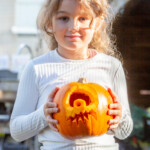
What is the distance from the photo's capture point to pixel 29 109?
890mm

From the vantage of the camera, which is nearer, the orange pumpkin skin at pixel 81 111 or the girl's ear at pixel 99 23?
the orange pumpkin skin at pixel 81 111

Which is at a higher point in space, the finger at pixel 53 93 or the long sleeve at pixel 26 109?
the finger at pixel 53 93

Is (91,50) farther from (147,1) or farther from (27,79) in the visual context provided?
(147,1)

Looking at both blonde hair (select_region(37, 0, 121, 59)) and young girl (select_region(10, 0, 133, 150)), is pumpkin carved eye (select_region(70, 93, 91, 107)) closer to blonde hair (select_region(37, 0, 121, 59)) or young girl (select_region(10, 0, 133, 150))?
young girl (select_region(10, 0, 133, 150))

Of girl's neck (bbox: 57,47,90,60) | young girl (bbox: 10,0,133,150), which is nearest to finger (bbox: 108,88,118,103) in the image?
young girl (bbox: 10,0,133,150)

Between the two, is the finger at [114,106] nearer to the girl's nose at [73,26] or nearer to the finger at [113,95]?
the finger at [113,95]

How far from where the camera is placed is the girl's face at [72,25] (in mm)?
815

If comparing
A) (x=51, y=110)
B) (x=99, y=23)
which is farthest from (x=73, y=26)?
(x=51, y=110)

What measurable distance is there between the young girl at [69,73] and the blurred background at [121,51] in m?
→ 0.12

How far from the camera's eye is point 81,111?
2.38ft

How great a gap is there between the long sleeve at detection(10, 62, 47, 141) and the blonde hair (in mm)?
143

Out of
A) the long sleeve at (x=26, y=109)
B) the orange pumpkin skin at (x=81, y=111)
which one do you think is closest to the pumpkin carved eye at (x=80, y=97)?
the orange pumpkin skin at (x=81, y=111)

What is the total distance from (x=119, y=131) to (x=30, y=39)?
4.05m

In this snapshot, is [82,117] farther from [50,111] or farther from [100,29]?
Result: [100,29]
